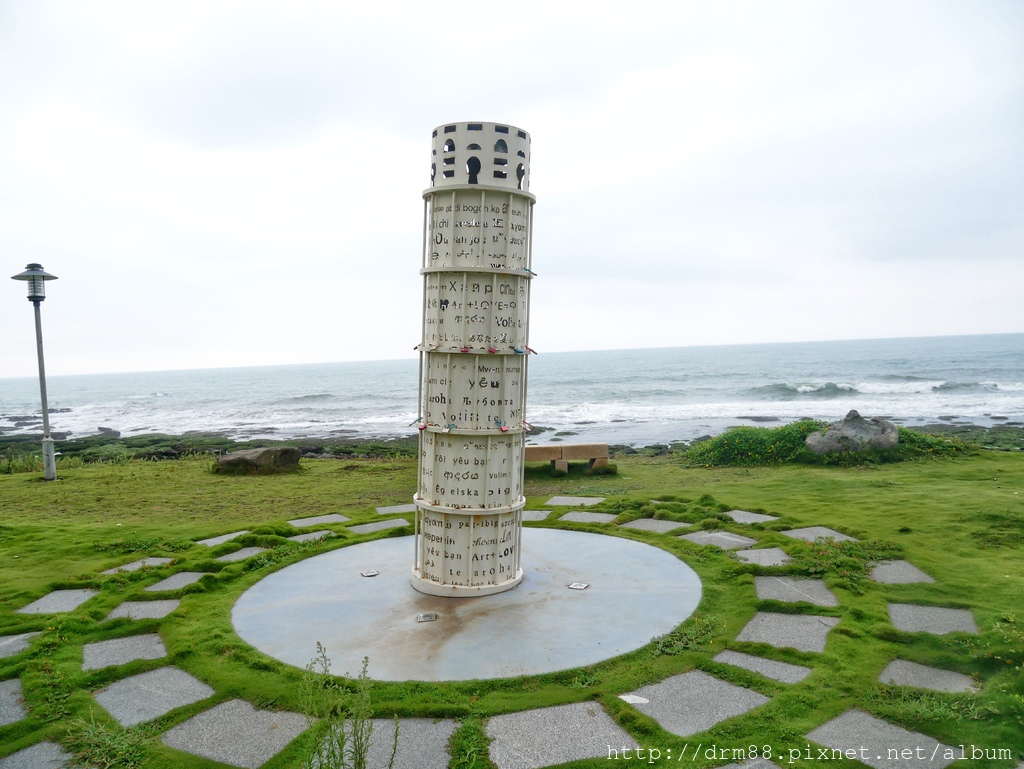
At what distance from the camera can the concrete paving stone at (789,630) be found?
253 inches

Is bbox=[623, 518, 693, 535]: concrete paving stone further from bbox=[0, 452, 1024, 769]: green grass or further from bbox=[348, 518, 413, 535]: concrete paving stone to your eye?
bbox=[348, 518, 413, 535]: concrete paving stone

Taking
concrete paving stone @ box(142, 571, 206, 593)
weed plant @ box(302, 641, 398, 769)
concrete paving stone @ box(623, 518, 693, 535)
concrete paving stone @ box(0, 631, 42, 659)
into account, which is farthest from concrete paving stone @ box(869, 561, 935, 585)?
concrete paving stone @ box(0, 631, 42, 659)

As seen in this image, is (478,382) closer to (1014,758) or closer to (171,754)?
(171,754)

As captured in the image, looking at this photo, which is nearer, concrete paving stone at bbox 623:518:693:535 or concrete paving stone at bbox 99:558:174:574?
concrete paving stone at bbox 99:558:174:574

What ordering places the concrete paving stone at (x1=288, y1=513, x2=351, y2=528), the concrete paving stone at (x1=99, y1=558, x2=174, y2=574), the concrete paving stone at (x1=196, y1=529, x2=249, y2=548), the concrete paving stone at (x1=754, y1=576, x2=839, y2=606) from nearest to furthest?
the concrete paving stone at (x1=754, y1=576, x2=839, y2=606) < the concrete paving stone at (x1=99, y1=558, x2=174, y2=574) < the concrete paving stone at (x1=196, y1=529, x2=249, y2=548) < the concrete paving stone at (x1=288, y1=513, x2=351, y2=528)

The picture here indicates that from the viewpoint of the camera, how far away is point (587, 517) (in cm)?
1163

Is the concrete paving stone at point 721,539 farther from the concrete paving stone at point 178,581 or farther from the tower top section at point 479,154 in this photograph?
the concrete paving stone at point 178,581

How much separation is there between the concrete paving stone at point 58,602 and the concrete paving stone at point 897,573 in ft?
31.2

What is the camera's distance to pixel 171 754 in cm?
486

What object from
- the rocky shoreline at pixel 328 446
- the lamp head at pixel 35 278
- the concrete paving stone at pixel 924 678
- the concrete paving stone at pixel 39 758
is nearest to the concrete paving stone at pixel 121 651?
the concrete paving stone at pixel 39 758

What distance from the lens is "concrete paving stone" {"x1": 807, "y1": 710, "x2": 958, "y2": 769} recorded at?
4.58 metres

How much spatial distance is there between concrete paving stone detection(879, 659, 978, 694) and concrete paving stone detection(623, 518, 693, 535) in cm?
475

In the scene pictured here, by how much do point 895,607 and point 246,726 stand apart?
6.52 metres

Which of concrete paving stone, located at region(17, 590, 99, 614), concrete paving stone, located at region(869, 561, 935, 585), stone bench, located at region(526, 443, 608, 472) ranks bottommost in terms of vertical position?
concrete paving stone, located at region(17, 590, 99, 614)
